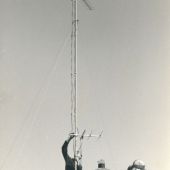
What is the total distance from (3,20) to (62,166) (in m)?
0.94

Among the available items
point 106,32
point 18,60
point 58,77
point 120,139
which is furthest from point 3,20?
point 120,139

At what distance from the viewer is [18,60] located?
2201 mm

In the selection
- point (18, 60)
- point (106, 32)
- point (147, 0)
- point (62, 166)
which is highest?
point (147, 0)

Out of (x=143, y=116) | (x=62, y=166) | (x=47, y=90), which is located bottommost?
(x=62, y=166)

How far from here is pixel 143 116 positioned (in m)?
2.30

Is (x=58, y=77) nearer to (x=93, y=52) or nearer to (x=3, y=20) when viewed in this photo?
(x=93, y=52)

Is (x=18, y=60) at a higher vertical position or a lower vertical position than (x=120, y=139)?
higher

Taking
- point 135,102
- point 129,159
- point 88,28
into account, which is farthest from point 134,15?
point 129,159

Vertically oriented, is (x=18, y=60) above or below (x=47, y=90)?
above

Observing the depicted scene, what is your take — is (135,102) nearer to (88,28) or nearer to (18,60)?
(88,28)

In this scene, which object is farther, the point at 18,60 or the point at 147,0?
the point at 147,0

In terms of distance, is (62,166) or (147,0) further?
(147,0)

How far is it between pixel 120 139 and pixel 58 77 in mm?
540

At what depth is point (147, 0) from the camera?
235 cm
